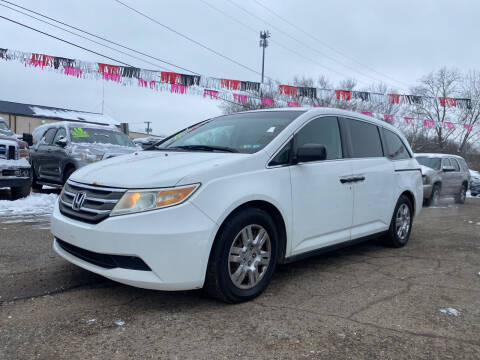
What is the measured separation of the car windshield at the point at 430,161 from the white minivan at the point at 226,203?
26.6ft

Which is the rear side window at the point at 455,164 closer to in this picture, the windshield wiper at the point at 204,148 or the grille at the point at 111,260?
the windshield wiper at the point at 204,148

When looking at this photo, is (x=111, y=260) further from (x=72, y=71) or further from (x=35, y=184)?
(x=72, y=71)

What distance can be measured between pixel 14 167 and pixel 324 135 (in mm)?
6664

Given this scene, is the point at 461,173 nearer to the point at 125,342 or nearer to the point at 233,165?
the point at 233,165

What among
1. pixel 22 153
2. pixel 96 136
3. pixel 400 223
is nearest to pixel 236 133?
pixel 400 223

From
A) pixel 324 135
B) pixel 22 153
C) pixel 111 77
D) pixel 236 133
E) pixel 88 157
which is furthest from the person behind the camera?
pixel 111 77

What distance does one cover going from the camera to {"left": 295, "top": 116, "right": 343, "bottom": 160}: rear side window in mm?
3758

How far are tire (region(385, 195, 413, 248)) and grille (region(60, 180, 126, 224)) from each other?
12.0 feet

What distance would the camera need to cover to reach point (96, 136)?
31.7 ft

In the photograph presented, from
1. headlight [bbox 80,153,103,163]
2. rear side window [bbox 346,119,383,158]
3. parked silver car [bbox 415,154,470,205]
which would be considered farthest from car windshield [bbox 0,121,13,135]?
parked silver car [bbox 415,154,470,205]

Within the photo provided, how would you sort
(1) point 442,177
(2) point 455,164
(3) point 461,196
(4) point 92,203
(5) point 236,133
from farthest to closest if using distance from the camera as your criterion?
(3) point 461,196 < (2) point 455,164 < (1) point 442,177 < (5) point 236,133 < (4) point 92,203

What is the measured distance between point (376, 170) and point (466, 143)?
36.2m

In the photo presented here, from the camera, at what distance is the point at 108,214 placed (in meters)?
2.76

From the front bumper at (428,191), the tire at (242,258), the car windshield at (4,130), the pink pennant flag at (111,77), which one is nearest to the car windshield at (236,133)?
the tire at (242,258)
